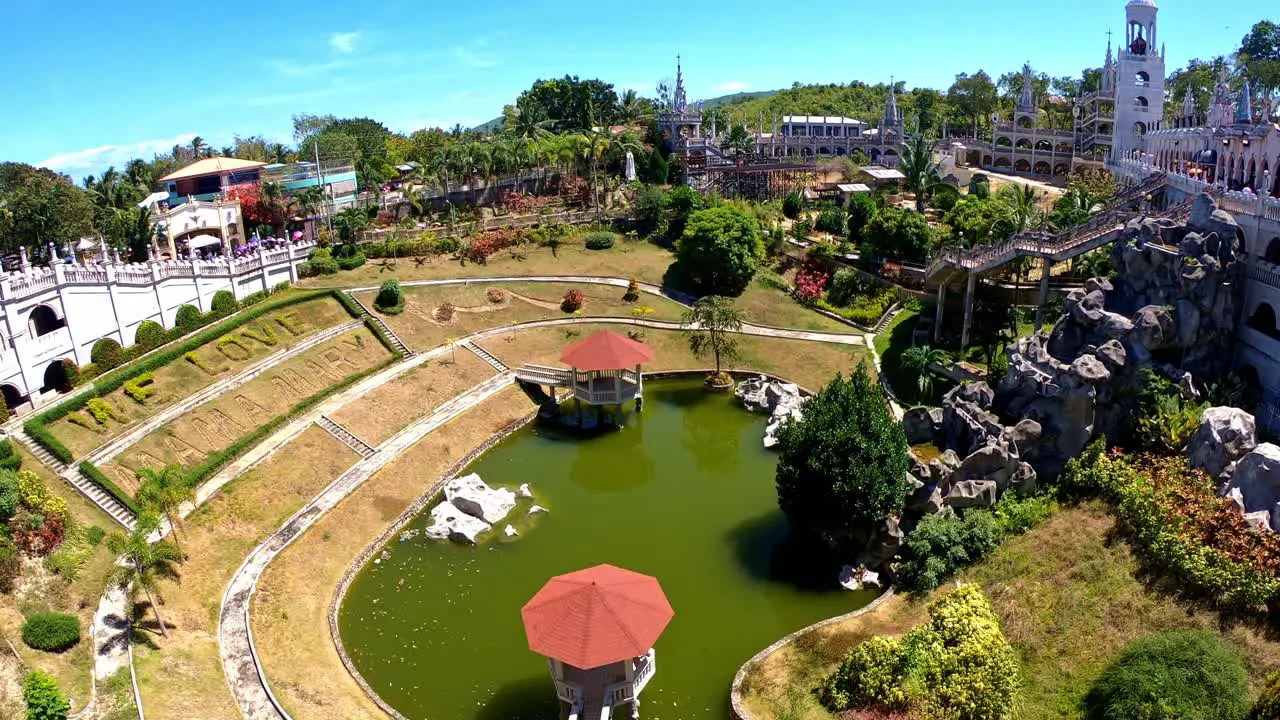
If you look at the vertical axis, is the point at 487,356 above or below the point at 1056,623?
above

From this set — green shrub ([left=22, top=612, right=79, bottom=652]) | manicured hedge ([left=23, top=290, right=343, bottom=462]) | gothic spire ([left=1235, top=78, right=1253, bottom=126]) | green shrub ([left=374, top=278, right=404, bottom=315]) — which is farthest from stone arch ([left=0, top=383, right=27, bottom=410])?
gothic spire ([left=1235, top=78, right=1253, bottom=126])

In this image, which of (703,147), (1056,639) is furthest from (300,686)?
(703,147)

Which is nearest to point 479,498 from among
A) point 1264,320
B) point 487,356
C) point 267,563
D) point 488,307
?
point 267,563

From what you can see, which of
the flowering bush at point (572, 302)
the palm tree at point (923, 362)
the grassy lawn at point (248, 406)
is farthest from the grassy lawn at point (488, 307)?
the palm tree at point (923, 362)

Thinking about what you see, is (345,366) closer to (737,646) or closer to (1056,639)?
(737,646)

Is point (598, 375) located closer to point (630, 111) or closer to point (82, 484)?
point (82, 484)

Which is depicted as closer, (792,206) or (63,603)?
(63,603)
